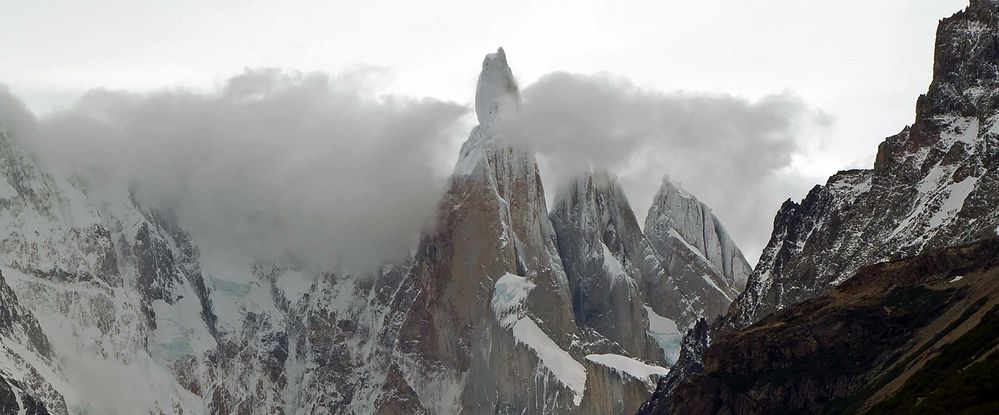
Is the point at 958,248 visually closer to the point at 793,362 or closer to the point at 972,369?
the point at 793,362

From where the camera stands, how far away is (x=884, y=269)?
18338 centimetres

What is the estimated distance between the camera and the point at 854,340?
17888 cm

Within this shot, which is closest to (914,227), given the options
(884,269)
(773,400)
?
(884,269)

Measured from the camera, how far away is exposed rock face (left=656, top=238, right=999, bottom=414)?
16600 cm

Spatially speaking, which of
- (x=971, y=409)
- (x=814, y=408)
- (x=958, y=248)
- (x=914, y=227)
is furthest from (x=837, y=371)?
(x=971, y=409)

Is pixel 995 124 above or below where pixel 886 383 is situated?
above

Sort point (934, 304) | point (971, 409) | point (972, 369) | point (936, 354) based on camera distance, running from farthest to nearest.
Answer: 1. point (934, 304)
2. point (936, 354)
3. point (972, 369)
4. point (971, 409)

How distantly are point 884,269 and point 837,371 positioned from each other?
38.0ft

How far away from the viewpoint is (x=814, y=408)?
176 meters

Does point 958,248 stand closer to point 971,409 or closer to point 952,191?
point 952,191

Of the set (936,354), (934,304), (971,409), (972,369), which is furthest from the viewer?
(934,304)

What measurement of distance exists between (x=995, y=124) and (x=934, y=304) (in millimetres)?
29918

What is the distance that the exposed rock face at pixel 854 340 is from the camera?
166 metres

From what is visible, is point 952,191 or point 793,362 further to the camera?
point 952,191
